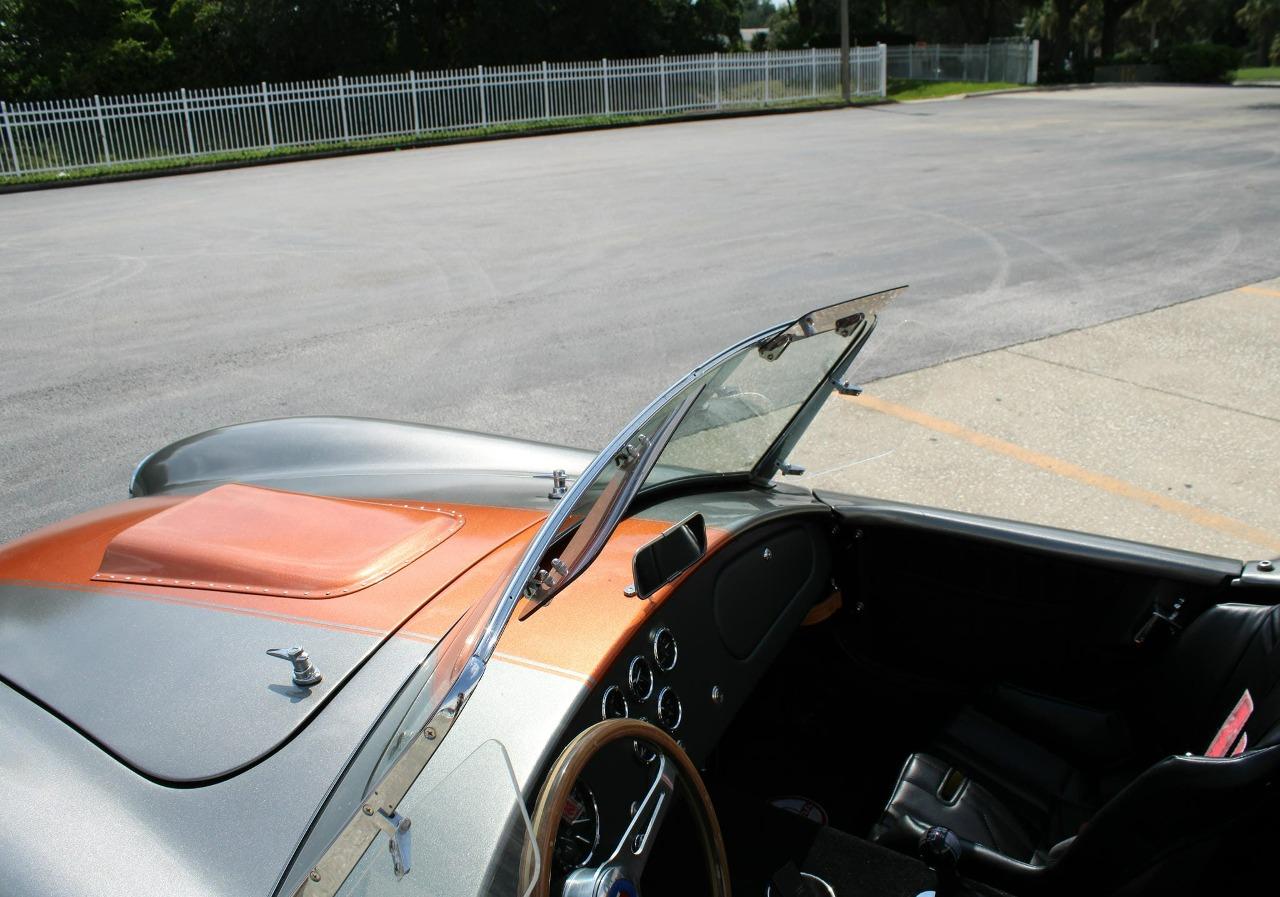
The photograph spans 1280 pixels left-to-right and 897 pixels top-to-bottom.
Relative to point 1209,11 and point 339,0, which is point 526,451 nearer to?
point 339,0

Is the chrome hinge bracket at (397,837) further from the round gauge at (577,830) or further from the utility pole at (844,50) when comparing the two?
the utility pole at (844,50)

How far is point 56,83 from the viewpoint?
30.7 m

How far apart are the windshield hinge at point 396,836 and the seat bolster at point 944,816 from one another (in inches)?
59.3

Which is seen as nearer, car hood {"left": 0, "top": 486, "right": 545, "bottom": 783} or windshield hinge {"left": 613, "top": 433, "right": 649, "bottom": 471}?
car hood {"left": 0, "top": 486, "right": 545, "bottom": 783}

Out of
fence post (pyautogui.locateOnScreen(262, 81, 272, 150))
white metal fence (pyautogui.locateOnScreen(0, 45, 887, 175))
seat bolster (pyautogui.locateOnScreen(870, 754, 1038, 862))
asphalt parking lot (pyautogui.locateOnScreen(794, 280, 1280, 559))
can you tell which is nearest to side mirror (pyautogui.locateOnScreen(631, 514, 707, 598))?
seat bolster (pyautogui.locateOnScreen(870, 754, 1038, 862))

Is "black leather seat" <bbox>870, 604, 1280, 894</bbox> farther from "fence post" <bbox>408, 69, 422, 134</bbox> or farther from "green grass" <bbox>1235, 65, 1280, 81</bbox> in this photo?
"green grass" <bbox>1235, 65, 1280, 81</bbox>

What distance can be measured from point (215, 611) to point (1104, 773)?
2.16 metres

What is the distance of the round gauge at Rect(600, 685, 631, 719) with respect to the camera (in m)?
1.82

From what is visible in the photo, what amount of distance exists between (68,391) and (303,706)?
5.89 metres

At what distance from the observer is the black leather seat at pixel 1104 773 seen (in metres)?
1.91

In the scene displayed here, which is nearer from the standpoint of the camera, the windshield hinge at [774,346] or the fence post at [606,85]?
the windshield hinge at [774,346]

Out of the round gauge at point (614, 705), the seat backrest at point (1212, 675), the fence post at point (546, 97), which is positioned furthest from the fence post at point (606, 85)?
the round gauge at point (614, 705)

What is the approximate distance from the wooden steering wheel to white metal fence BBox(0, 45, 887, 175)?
68.1 feet

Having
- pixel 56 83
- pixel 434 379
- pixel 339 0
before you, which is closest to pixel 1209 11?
pixel 339 0
